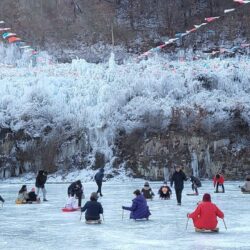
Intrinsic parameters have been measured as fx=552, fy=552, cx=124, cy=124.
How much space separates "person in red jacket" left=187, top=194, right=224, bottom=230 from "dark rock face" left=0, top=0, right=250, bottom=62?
→ 50.0 m

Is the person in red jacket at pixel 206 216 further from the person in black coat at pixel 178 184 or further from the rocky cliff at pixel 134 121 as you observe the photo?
the rocky cliff at pixel 134 121

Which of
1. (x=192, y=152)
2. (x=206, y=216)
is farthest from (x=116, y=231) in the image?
(x=192, y=152)

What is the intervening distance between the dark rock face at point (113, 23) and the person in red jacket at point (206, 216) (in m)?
50.0

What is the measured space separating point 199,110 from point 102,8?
32039 millimetres

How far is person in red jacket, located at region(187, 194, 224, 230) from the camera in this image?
42.2 ft

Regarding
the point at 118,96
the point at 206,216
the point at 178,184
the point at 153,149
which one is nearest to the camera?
the point at 206,216

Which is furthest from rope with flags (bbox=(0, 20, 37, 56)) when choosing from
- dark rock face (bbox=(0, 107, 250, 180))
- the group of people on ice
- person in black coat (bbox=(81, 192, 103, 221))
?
person in black coat (bbox=(81, 192, 103, 221))

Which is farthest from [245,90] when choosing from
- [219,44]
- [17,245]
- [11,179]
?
[17,245]

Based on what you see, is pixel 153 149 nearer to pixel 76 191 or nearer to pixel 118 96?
pixel 118 96

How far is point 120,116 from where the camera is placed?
1861 inches

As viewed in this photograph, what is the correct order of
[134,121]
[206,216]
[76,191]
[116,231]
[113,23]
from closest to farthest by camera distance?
[206,216], [116,231], [76,191], [134,121], [113,23]

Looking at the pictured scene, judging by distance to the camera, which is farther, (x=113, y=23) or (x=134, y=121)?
(x=113, y=23)

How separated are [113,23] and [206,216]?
58729mm

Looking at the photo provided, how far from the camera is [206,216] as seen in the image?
1286 centimetres
